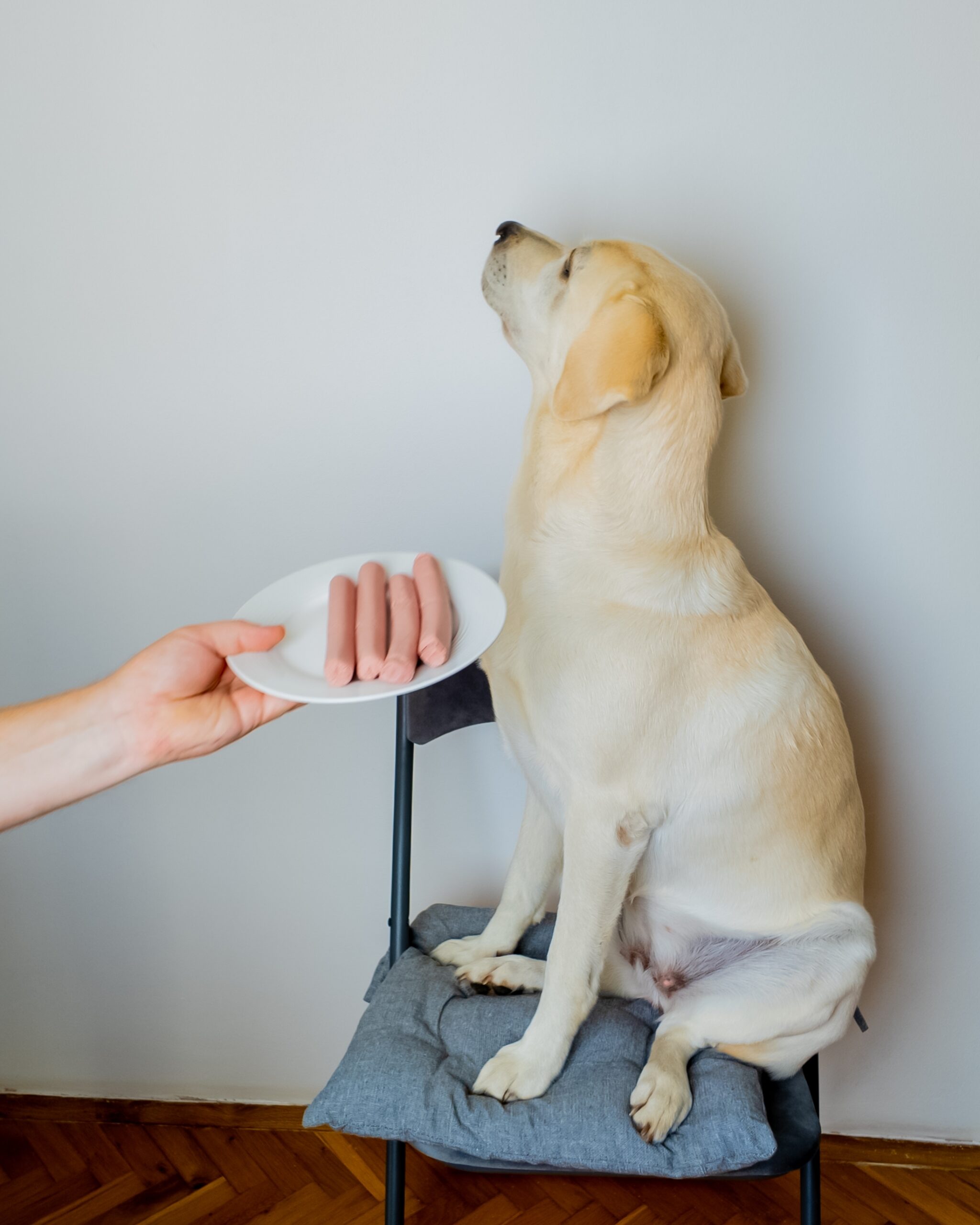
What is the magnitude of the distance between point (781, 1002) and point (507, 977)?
1.18ft

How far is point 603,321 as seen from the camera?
1015mm

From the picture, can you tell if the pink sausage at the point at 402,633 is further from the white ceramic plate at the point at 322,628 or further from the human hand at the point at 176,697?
the human hand at the point at 176,697

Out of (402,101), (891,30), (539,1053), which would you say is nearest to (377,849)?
(539,1053)

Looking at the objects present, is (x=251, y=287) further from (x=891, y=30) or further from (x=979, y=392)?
(x=979, y=392)

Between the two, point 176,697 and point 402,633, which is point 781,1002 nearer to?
point 402,633

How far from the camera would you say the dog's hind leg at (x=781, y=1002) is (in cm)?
109

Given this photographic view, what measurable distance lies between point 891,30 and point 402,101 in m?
0.70

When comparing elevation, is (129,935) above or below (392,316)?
below

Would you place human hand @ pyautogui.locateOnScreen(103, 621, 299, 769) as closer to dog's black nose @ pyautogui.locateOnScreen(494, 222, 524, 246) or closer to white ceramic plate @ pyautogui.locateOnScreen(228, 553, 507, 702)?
white ceramic plate @ pyautogui.locateOnScreen(228, 553, 507, 702)

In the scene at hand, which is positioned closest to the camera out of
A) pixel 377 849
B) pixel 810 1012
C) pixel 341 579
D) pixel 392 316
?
pixel 341 579

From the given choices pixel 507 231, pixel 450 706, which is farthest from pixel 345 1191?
pixel 507 231

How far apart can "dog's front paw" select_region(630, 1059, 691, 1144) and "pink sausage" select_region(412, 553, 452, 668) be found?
0.56m

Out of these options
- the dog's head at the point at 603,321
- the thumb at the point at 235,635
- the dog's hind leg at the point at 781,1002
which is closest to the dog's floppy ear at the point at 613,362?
the dog's head at the point at 603,321

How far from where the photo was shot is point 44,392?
4.88 feet
